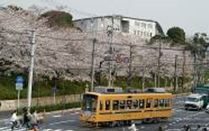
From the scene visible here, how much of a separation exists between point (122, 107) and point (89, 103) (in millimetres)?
2758

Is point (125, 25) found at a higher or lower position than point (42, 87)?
higher

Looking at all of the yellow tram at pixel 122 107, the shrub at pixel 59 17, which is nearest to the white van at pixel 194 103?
the yellow tram at pixel 122 107

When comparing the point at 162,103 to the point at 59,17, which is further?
the point at 59,17

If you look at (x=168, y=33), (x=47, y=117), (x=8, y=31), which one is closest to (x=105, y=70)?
(x=8, y=31)

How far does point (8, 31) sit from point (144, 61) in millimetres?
36998

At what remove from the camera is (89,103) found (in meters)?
35.1

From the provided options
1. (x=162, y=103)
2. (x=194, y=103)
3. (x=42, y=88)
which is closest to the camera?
(x=162, y=103)

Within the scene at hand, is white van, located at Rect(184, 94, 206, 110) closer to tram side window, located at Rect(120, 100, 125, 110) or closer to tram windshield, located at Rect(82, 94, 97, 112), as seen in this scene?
tram side window, located at Rect(120, 100, 125, 110)

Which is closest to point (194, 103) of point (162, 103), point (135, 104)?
point (162, 103)

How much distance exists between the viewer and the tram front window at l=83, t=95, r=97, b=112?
113ft

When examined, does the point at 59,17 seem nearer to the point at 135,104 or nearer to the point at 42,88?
the point at 42,88

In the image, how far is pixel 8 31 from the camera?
164 feet

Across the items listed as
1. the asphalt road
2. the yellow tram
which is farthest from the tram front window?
the asphalt road

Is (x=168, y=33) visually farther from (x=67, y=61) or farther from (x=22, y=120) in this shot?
(x=22, y=120)
